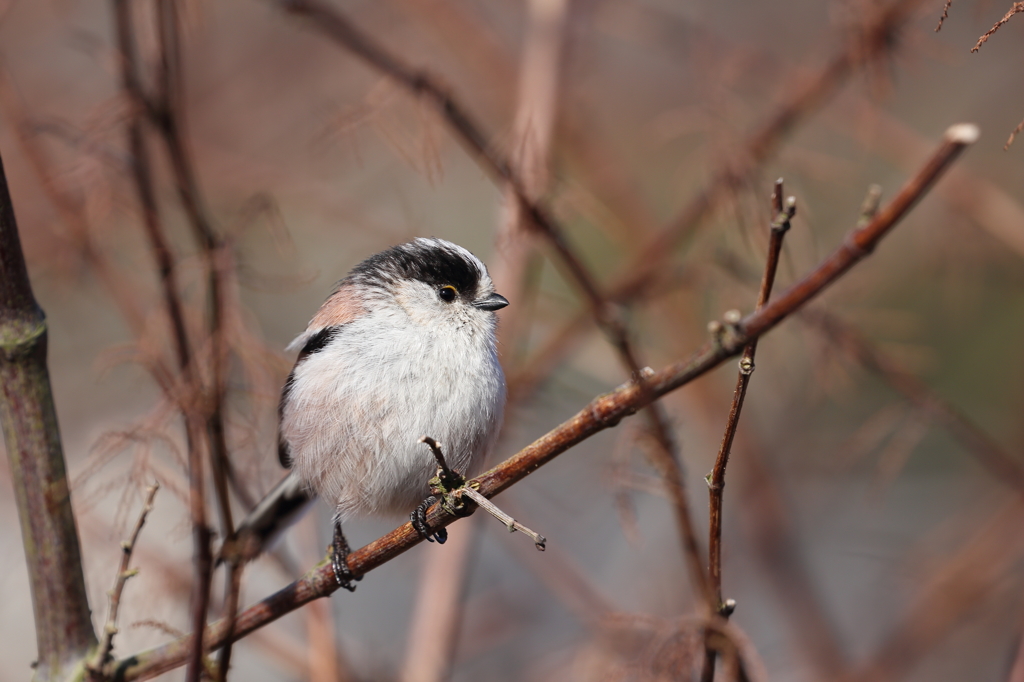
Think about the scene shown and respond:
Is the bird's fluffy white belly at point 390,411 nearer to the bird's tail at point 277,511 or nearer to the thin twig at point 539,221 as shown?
the bird's tail at point 277,511

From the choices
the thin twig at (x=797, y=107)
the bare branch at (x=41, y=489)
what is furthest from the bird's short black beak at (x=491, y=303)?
the bare branch at (x=41, y=489)

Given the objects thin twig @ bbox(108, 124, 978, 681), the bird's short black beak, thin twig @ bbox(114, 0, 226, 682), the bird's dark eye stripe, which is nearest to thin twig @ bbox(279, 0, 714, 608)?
the bird's short black beak

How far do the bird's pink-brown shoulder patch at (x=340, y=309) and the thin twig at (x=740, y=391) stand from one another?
4.77 feet

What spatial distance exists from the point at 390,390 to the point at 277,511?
0.78 m

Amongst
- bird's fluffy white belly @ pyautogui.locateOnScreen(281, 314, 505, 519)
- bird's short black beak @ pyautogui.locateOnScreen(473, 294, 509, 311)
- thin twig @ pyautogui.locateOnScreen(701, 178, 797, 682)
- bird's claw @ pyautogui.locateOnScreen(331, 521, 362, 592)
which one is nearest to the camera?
thin twig @ pyautogui.locateOnScreen(701, 178, 797, 682)

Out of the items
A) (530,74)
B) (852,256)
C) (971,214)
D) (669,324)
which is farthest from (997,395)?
(852,256)

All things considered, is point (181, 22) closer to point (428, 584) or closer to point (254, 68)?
point (428, 584)

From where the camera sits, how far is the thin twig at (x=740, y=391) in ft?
4.06

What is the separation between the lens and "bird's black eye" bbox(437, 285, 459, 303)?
8.39 ft

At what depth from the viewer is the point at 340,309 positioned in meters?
2.70

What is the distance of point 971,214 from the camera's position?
3139 millimetres

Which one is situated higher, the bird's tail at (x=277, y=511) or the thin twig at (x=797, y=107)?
the thin twig at (x=797, y=107)

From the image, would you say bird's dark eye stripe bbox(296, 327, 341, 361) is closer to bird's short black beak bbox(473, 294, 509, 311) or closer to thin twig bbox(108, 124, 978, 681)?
bird's short black beak bbox(473, 294, 509, 311)

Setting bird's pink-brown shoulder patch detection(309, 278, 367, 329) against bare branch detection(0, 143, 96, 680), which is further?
bird's pink-brown shoulder patch detection(309, 278, 367, 329)
